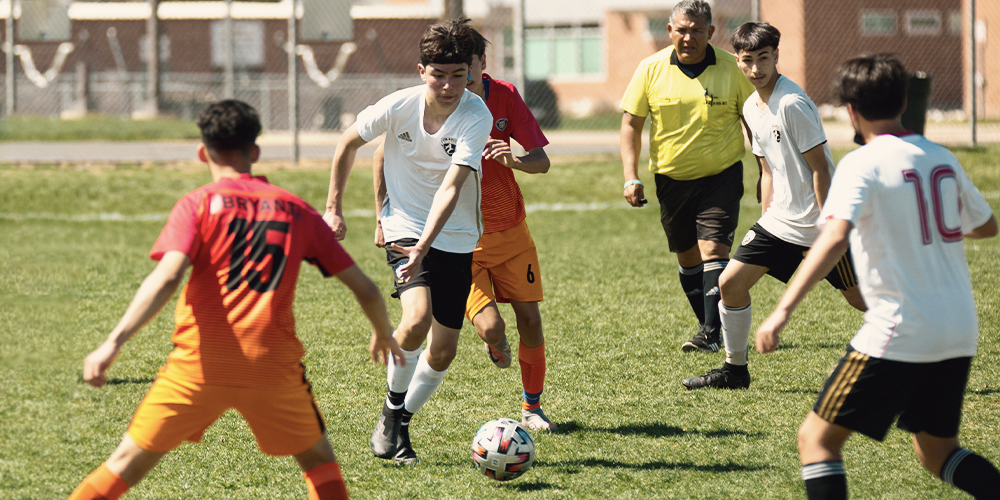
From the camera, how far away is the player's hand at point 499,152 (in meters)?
4.73

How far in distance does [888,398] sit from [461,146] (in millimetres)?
2153

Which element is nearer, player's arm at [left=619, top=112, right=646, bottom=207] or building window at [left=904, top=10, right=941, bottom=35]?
player's arm at [left=619, top=112, right=646, bottom=207]

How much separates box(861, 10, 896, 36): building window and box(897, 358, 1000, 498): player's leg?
99.4ft

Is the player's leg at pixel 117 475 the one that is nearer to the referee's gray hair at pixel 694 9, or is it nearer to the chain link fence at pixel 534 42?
the referee's gray hair at pixel 694 9

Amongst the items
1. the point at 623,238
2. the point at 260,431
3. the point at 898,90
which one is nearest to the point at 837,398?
the point at 898,90

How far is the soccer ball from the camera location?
169 inches

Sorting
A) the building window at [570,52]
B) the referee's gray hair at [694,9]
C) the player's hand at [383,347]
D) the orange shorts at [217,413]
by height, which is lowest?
the orange shorts at [217,413]

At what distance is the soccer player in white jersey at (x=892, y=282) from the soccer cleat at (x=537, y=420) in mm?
2028

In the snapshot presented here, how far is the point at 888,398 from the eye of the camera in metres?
3.14

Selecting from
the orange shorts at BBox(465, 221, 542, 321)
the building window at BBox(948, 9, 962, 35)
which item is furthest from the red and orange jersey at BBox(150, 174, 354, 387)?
the building window at BBox(948, 9, 962, 35)

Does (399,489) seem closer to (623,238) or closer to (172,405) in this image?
(172,405)

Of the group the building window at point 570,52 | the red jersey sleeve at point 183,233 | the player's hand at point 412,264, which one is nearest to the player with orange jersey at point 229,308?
the red jersey sleeve at point 183,233

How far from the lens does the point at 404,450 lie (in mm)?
4621

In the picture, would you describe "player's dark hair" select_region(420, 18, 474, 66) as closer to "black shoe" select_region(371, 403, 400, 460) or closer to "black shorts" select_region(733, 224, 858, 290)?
"black shoe" select_region(371, 403, 400, 460)
